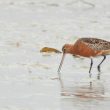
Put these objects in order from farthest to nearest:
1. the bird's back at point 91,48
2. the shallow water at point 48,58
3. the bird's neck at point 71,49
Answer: the bird's neck at point 71,49 < the bird's back at point 91,48 < the shallow water at point 48,58

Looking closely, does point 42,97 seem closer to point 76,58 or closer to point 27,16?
point 76,58

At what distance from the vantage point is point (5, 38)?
17.0 m

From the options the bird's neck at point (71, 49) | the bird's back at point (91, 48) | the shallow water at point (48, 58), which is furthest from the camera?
the bird's neck at point (71, 49)

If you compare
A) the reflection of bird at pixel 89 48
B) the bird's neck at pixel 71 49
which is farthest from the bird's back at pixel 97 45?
the bird's neck at pixel 71 49

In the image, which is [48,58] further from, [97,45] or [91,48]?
[97,45]

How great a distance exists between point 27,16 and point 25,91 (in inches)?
435

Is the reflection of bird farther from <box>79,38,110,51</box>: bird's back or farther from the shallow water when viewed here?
the shallow water

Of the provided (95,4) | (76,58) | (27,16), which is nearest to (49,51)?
(76,58)

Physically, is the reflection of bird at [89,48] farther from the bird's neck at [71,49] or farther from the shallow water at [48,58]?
the shallow water at [48,58]

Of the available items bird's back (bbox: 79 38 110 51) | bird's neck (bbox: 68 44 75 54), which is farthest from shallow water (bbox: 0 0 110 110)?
bird's back (bbox: 79 38 110 51)

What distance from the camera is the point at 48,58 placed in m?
14.5

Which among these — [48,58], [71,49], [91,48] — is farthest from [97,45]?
[48,58]

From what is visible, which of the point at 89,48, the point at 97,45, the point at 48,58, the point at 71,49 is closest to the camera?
the point at 97,45

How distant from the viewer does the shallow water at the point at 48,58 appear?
33.5 feet
